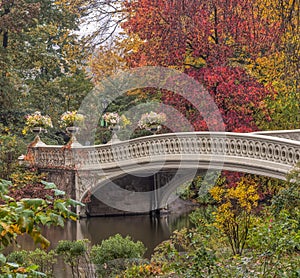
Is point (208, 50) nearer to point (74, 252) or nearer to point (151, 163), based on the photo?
point (151, 163)

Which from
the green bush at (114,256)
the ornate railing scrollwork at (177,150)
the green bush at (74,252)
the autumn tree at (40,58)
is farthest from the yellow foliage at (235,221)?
the autumn tree at (40,58)

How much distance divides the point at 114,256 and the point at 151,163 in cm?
713

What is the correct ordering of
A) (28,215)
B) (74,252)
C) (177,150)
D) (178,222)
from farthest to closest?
(178,222) → (177,150) → (74,252) → (28,215)

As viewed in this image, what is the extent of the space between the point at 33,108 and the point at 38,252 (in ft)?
42.3

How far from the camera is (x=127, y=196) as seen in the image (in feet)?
65.9

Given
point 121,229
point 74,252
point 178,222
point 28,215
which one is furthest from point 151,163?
point 28,215

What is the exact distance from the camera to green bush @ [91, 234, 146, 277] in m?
10.6

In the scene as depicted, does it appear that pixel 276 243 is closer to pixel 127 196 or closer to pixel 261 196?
pixel 261 196

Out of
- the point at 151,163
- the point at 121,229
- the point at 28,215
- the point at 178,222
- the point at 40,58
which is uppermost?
the point at 40,58

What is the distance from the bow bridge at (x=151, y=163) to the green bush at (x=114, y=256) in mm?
3941

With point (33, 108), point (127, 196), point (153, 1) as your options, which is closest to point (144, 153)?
point (127, 196)

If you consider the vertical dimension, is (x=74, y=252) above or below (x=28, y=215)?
below

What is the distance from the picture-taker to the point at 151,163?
17.8 meters

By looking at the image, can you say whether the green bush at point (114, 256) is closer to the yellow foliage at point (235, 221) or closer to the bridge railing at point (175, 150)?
the yellow foliage at point (235, 221)
